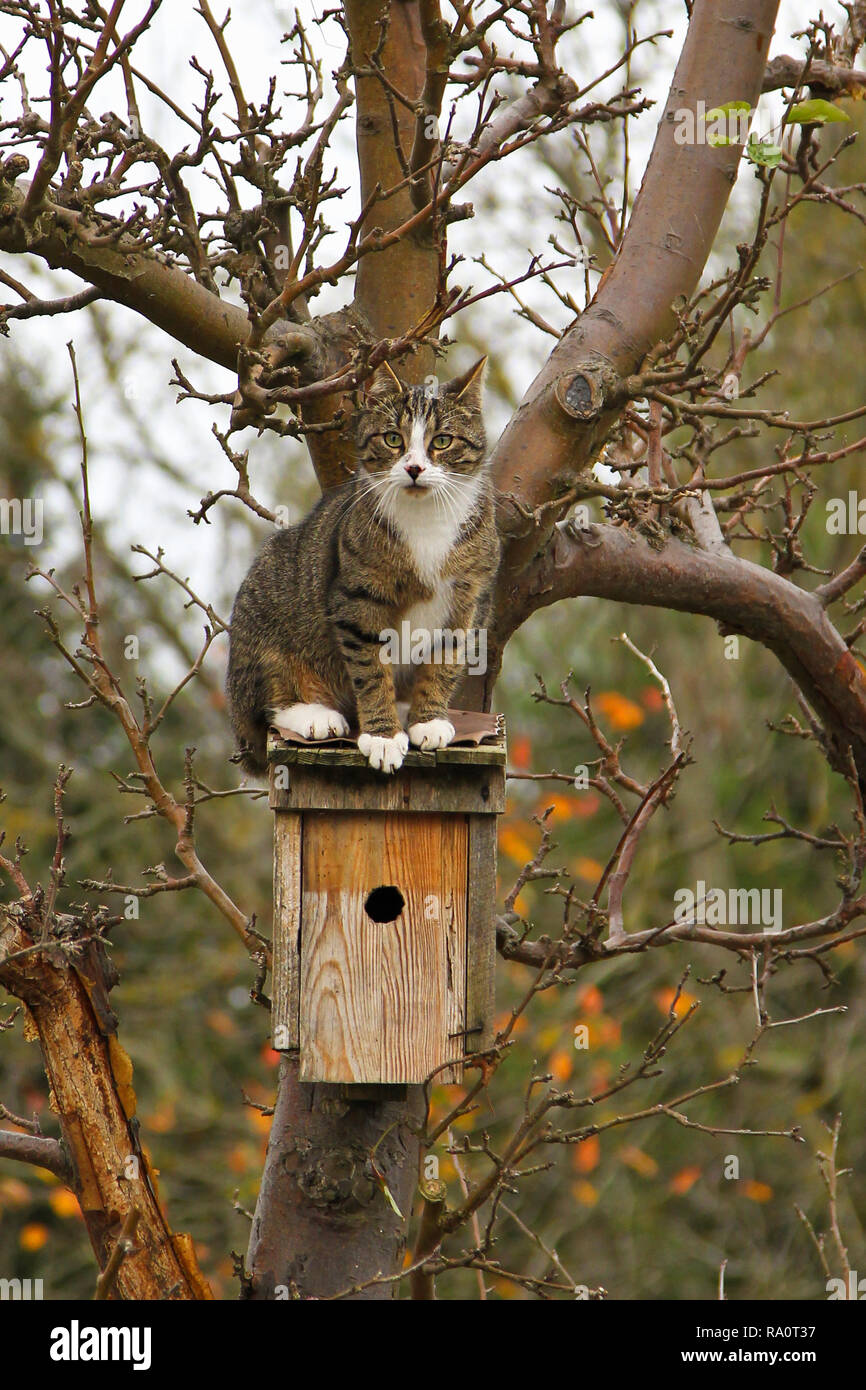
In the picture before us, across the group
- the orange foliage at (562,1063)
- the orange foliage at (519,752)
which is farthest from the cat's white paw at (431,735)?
Result: the orange foliage at (519,752)

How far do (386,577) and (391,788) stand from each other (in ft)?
2.07

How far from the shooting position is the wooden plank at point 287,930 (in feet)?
9.82

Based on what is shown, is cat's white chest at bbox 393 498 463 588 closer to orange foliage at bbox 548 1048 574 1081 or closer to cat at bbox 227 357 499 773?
cat at bbox 227 357 499 773

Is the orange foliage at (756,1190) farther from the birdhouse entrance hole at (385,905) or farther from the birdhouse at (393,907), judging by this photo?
the birdhouse entrance hole at (385,905)

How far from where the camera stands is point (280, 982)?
3.02 m

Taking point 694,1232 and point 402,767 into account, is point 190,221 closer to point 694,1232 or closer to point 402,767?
point 402,767

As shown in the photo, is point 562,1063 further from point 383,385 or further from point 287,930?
point 383,385

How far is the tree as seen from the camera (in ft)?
8.87

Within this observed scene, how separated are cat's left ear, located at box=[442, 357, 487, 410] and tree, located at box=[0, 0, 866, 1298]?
0.13m

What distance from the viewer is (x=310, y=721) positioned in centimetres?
345

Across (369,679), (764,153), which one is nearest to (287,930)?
(369,679)

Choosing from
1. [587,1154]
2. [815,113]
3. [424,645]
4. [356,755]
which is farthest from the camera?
[587,1154]
